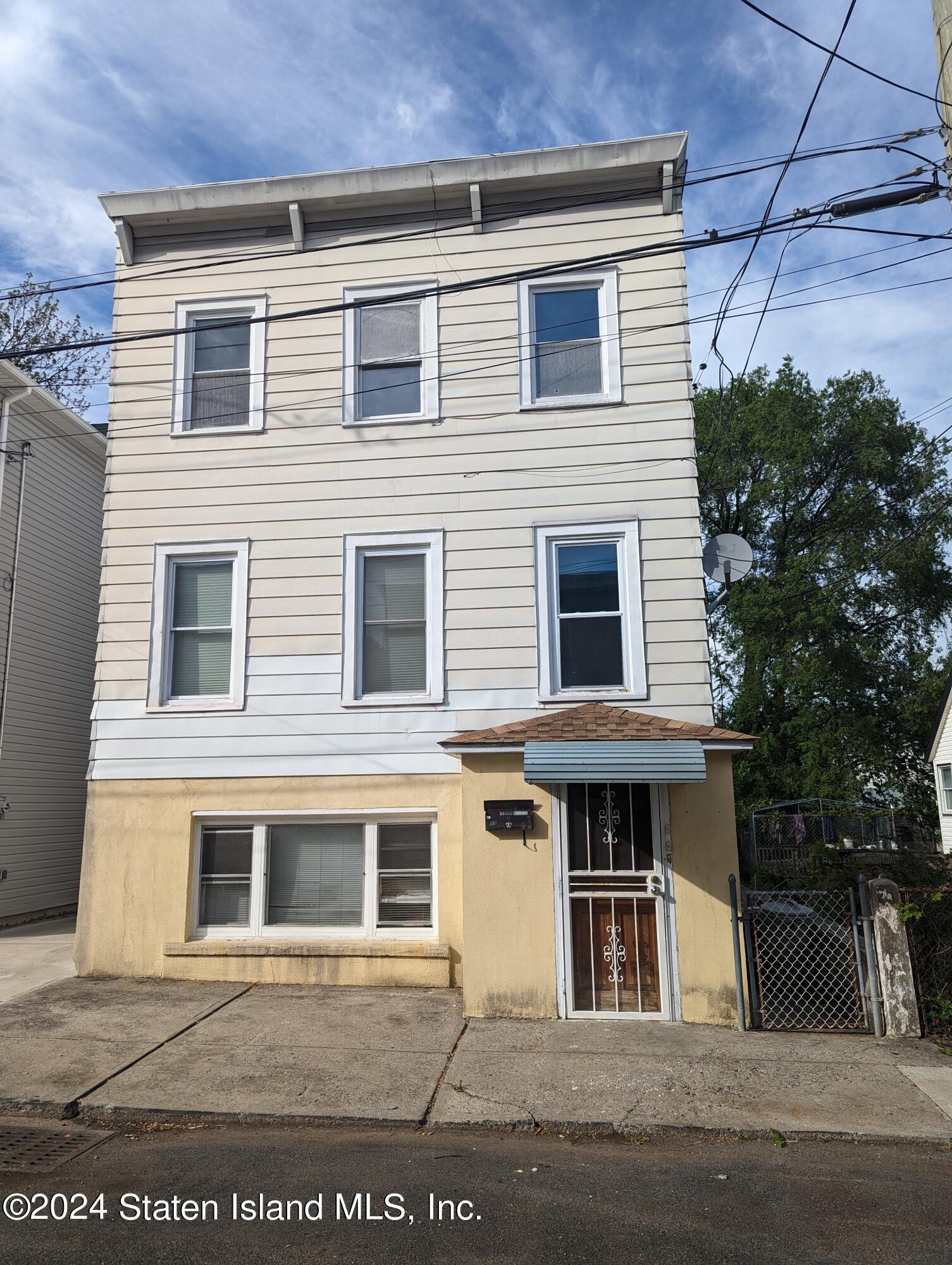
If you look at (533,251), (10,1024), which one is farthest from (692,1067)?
(533,251)

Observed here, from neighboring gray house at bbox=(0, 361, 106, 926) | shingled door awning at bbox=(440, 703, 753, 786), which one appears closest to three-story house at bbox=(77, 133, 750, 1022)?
shingled door awning at bbox=(440, 703, 753, 786)

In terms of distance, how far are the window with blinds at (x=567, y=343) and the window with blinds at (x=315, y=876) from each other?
5.76m

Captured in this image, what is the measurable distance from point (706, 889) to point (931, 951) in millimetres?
1992

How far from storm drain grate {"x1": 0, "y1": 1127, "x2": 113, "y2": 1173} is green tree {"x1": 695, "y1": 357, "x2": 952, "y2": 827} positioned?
24.8 meters

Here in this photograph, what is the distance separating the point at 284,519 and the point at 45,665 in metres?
7.18

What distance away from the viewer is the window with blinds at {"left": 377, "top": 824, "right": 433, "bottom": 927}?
9992 millimetres

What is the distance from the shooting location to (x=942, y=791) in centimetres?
2592

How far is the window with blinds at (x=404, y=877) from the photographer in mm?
9992

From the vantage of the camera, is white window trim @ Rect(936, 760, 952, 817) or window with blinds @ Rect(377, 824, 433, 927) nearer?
window with blinds @ Rect(377, 824, 433, 927)

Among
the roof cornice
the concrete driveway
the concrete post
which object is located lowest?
the concrete driveway

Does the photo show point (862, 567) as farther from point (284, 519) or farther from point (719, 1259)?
point (719, 1259)

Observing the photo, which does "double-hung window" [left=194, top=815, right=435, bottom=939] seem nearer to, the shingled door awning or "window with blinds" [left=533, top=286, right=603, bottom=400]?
the shingled door awning

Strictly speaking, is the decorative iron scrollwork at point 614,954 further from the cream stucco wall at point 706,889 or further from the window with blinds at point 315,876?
the window with blinds at point 315,876

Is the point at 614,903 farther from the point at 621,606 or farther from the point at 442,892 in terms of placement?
the point at 621,606
